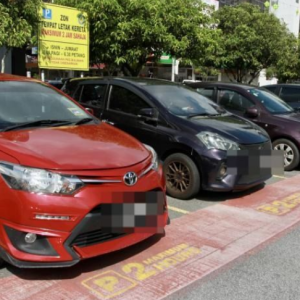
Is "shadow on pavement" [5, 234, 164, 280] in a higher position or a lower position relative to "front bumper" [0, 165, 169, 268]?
lower

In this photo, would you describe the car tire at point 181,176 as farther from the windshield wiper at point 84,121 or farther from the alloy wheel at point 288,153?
the alloy wheel at point 288,153

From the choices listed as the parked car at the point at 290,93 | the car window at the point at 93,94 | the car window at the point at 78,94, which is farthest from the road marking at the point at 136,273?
the parked car at the point at 290,93

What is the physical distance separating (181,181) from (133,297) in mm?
2658

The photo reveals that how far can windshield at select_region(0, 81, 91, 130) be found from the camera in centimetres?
401

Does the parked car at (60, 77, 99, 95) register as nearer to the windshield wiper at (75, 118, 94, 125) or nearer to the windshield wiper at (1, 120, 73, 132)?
the windshield wiper at (75, 118, 94, 125)

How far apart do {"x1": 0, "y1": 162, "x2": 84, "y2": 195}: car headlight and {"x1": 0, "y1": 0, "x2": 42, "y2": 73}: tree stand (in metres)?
5.08

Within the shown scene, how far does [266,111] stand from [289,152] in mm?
928

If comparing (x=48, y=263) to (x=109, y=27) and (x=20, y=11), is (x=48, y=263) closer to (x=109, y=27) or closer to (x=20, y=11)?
(x=20, y=11)

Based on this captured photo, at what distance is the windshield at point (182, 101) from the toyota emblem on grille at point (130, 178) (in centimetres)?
260

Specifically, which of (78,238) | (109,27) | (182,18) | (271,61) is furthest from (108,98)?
(271,61)

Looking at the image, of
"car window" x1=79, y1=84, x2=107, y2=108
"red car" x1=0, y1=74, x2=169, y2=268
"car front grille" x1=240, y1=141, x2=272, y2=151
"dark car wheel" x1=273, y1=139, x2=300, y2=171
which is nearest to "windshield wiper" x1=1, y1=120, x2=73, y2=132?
"red car" x1=0, y1=74, x2=169, y2=268

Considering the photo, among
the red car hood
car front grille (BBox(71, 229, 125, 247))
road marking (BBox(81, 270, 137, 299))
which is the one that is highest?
the red car hood

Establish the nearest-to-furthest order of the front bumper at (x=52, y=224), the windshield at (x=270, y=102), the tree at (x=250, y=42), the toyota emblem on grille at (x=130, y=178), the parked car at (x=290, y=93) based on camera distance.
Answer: the front bumper at (x=52, y=224), the toyota emblem on grille at (x=130, y=178), the windshield at (x=270, y=102), the parked car at (x=290, y=93), the tree at (x=250, y=42)

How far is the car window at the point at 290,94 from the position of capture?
36.2 ft
